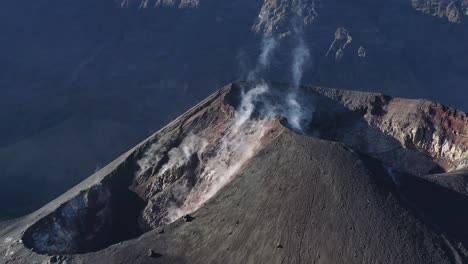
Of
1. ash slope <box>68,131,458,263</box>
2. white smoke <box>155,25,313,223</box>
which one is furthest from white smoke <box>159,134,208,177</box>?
ash slope <box>68,131,458,263</box>

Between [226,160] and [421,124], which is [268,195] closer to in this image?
[226,160]

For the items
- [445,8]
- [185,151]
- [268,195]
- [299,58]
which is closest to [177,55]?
[299,58]

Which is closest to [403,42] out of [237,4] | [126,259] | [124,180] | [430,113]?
[237,4]

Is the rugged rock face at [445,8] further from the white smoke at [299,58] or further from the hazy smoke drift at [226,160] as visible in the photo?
the hazy smoke drift at [226,160]

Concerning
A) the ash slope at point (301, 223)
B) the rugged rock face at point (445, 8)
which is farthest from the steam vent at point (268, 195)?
the rugged rock face at point (445, 8)

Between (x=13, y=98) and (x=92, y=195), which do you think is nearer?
(x=92, y=195)

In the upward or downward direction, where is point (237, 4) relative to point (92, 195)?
downward

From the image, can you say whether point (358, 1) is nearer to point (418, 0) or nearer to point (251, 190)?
point (418, 0)

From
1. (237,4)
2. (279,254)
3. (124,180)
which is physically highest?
(279,254)
